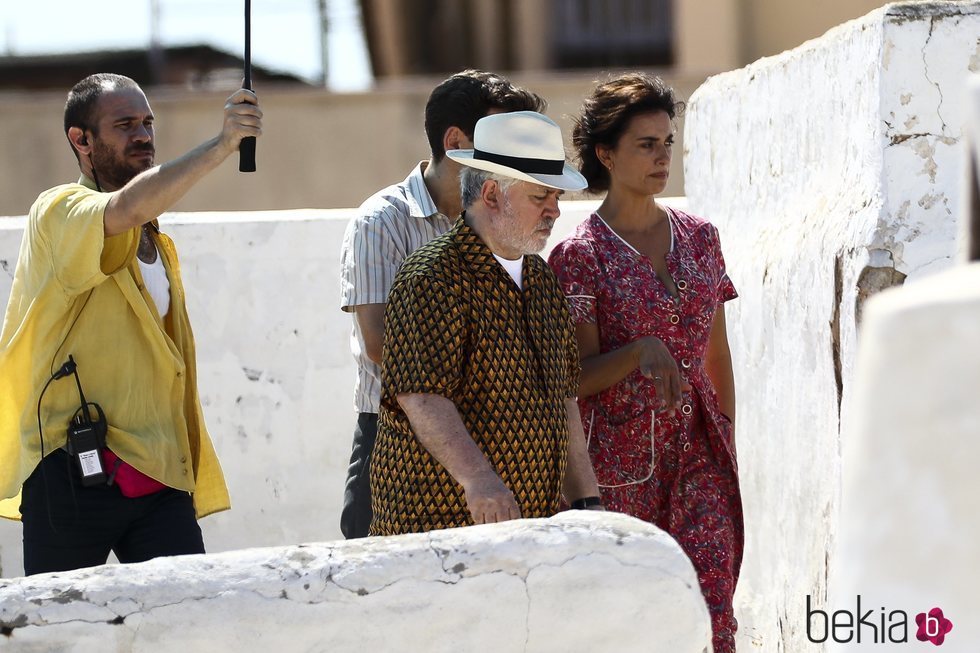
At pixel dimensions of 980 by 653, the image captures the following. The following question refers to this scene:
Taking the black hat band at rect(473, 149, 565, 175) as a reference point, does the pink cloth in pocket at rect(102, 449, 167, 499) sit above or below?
below

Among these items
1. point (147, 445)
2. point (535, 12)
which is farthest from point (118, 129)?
point (535, 12)

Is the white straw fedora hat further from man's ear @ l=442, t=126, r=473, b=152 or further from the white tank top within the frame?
the white tank top

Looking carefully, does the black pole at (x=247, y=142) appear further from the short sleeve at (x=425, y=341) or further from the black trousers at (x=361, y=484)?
the black trousers at (x=361, y=484)

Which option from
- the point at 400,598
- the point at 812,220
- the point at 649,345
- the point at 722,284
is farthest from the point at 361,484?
the point at 812,220

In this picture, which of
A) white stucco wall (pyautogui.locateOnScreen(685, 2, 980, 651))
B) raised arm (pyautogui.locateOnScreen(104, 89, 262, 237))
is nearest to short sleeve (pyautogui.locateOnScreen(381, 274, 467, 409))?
raised arm (pyautogui.locateOnScreen(104, 89, 262, 237))

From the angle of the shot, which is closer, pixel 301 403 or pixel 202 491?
pixel 202 491

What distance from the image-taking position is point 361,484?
11.9 feet

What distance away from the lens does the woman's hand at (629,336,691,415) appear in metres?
3.46

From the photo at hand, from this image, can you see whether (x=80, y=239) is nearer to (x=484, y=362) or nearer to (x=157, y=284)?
(x=157, y=284)

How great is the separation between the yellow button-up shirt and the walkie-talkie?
0.10 feet

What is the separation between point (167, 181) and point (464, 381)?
2.46ft

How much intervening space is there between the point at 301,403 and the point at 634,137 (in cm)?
187

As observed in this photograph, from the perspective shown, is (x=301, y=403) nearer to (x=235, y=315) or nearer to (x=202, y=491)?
(x=235, y=315)

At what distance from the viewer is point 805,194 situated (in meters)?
3.99
